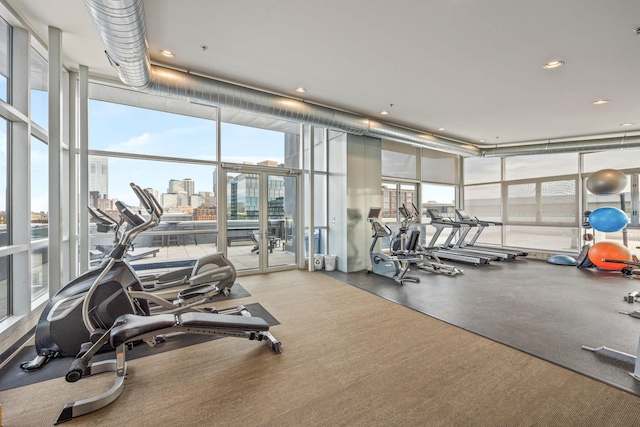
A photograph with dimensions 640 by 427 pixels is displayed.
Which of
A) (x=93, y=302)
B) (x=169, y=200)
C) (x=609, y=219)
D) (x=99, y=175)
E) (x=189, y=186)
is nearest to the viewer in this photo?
(x=93, y=302)

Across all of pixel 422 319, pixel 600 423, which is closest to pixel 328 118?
pixel 422 319

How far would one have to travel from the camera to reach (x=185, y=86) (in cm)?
378

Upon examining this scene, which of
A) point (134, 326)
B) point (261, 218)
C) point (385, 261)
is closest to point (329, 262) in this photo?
point (385, 261)

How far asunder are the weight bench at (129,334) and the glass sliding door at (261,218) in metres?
3.24

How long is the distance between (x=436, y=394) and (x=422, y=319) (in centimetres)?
147

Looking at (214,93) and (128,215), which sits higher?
(214,93)

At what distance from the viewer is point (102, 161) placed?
453 cm

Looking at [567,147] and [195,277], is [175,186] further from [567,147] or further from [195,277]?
[567,147]

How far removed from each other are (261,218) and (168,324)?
3.75 metres

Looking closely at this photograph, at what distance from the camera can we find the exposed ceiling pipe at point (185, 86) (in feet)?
7.52

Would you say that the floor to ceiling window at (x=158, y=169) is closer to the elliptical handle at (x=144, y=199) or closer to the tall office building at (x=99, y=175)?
the tall office building at (x=99, y=175)

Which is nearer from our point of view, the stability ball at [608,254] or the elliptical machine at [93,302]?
the elliptical machine at [93,302]

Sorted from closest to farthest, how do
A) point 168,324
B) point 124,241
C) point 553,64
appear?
point 168,324 < point 124,241 < point 553,64

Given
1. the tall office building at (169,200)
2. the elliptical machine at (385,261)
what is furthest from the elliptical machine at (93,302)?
the elliptical machine at (385,261)
